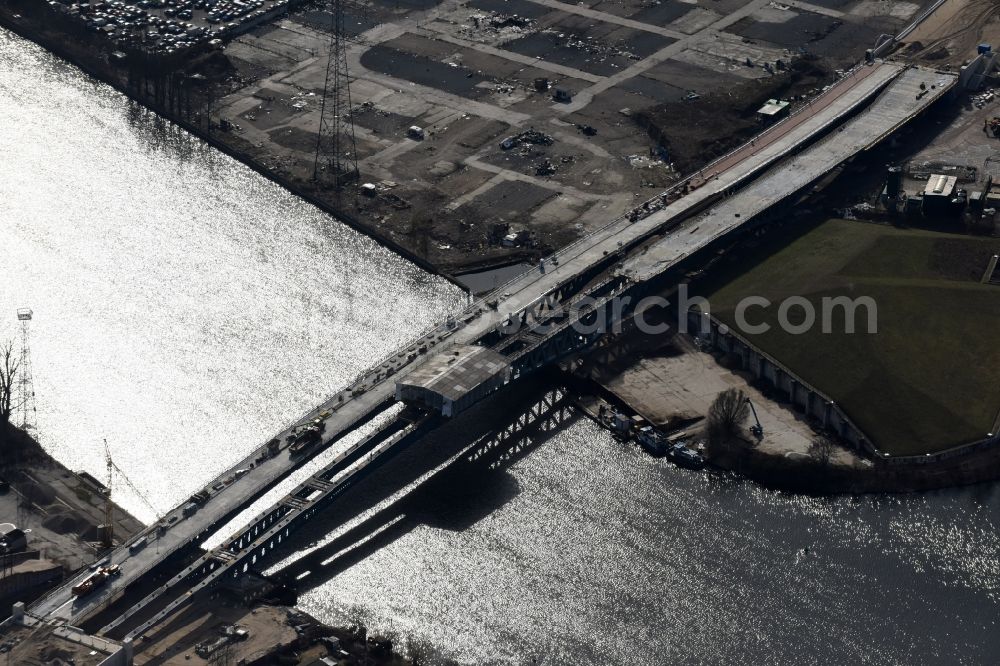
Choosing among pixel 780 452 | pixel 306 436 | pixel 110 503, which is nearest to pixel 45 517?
pixel 110 503

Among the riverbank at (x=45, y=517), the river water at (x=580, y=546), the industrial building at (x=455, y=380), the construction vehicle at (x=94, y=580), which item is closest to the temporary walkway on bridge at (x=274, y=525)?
the industrial building at (x=455, y=380)

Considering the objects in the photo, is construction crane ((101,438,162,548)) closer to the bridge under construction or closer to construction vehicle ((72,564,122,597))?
the bridge under construction

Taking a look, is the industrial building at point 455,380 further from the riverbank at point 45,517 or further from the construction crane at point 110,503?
the riverbank at point 45,517

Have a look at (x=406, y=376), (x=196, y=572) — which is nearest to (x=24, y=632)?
(x=196, y=572)

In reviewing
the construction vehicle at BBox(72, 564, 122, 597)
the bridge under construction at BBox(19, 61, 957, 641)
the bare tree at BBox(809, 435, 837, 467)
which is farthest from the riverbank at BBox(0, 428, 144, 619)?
the bare tree at BBox(809, 435, 837, 467)

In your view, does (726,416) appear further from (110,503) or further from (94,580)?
(94,580)
